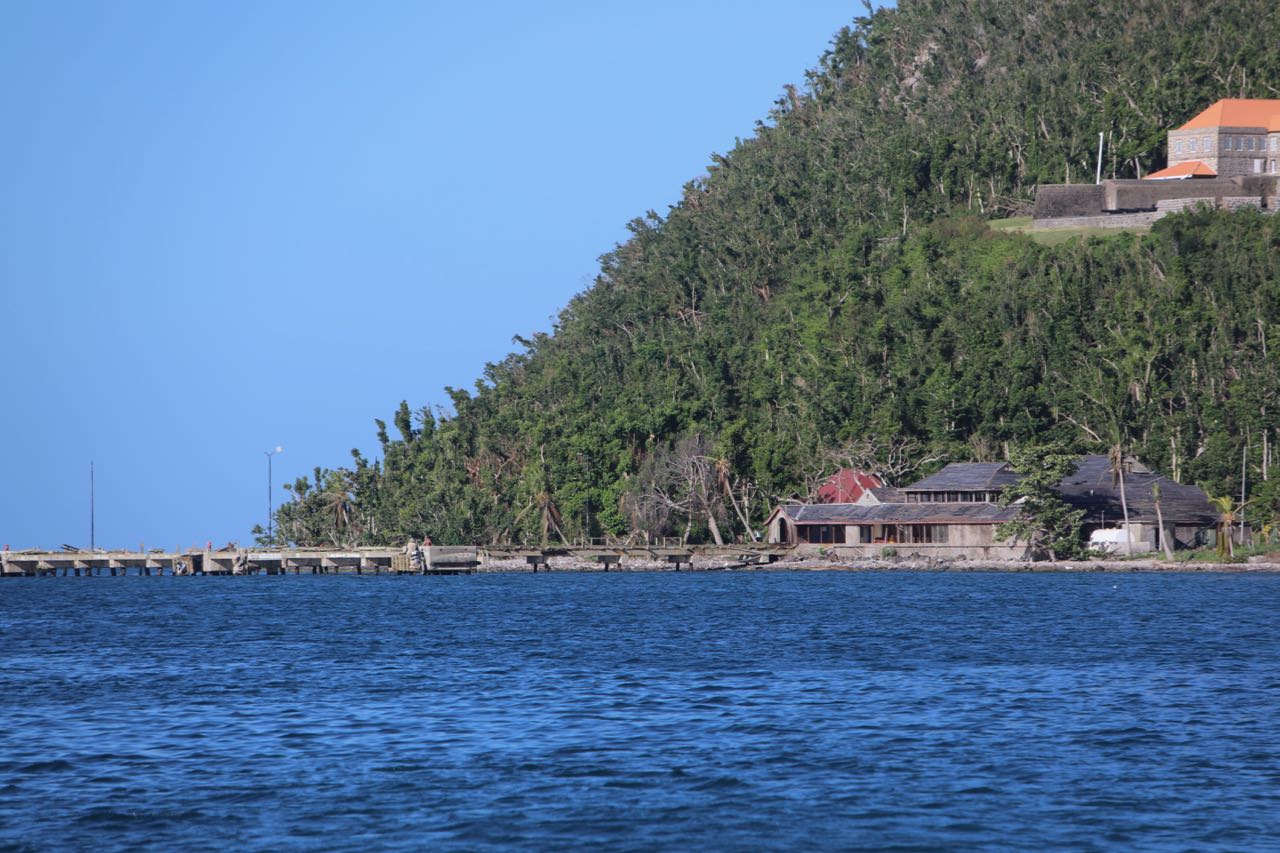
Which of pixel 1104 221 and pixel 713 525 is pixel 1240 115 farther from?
pixel 713 525

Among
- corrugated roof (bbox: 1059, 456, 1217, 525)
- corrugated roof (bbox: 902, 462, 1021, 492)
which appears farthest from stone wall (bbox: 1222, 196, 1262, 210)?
corrugated roof (bbox: 902, 462, 1021, 492)

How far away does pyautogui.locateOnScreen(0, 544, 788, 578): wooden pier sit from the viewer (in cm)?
13388

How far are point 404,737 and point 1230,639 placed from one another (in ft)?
120

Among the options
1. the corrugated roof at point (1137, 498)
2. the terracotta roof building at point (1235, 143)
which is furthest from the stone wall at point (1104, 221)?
the corrugated roof at point (1137, 498)

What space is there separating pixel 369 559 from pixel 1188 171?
8243 centimetres

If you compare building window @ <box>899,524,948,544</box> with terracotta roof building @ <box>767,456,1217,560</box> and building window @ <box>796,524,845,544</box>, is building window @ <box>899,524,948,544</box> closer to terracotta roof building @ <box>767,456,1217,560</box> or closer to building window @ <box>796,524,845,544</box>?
terracotta roof building @ <box>767,456,1217,560</box>

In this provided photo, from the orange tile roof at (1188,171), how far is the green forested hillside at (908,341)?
8.59m

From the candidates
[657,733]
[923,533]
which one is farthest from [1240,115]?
[657,733]

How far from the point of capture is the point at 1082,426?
132 metres

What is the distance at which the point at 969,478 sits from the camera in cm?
12244

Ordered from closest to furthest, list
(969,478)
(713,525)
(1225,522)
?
(1225,522) < (969,478) < (713,525)

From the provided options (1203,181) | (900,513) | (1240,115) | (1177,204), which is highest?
(1240,115)

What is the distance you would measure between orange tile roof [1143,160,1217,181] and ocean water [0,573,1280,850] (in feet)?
271

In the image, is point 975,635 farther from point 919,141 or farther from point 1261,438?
point 919,141
